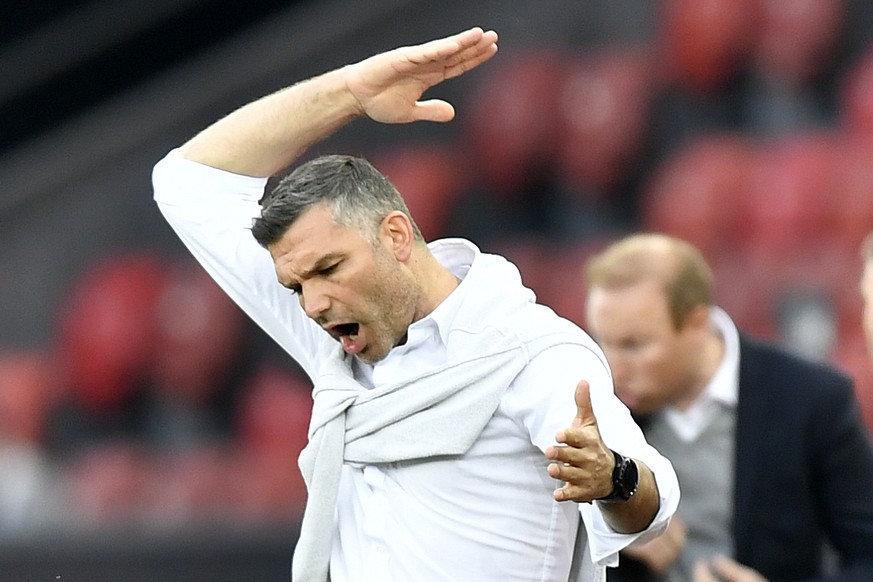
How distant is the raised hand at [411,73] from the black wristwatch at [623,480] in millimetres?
668

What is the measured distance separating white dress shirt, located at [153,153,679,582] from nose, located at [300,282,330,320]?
13 cm

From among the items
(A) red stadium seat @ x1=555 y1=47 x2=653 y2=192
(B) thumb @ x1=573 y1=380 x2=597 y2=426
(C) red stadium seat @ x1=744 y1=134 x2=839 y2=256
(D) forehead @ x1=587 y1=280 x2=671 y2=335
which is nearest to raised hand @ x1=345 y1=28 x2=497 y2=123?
(B) thumb @ x1=573 y1=380 x2=597 y2=426

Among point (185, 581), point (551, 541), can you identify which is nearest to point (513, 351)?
point (551, 541)

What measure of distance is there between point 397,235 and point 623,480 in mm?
484

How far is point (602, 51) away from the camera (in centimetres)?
569

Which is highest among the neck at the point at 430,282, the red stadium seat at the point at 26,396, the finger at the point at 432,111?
the finger at the point at 432,111

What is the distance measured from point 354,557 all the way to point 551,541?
0.27 metres

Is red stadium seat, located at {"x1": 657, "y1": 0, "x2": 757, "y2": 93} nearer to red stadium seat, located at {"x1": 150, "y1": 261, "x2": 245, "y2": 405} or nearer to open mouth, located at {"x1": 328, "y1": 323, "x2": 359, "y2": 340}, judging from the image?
red stadium seat, located at {"x1": 150, "y1": 261, "x2": 245, "y2": 405}

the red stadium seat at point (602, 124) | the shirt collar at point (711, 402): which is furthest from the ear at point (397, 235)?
the red stadium seat at point (602, 124)

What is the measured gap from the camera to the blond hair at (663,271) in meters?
2.94

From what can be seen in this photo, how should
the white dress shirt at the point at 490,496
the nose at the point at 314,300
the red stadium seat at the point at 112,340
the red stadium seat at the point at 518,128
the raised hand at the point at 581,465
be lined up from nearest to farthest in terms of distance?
the raised hand at the point at 581,465
the white dress shirt at the point at 490,496
the nose at the point at 314,300
the red stadium seat at the point at 518,128
the red stadium seat at the point at 112,340

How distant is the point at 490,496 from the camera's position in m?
2.05

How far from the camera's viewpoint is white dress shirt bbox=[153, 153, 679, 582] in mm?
1960

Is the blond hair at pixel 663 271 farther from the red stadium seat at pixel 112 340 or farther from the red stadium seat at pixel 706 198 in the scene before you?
the red stadium seat at pixel 112 340
